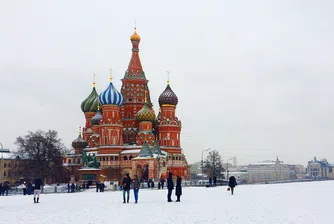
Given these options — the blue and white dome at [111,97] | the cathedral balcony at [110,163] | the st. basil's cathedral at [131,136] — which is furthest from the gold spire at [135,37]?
the cathedral balcony at [110,163]

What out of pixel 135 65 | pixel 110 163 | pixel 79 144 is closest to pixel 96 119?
pixel 79 144

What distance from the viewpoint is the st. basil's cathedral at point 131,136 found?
66438 mm

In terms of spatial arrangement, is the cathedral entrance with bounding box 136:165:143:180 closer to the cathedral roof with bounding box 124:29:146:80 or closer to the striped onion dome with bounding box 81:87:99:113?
the cathedral roof with bounding box 124:29:146:80

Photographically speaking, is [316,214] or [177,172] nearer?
[316,214]

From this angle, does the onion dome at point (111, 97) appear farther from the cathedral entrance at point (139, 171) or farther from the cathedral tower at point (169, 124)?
the cathedral entrance at point (139, 171)

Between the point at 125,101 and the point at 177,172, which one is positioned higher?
the point at 125,101

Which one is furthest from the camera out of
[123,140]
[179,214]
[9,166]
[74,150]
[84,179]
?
[9,166]

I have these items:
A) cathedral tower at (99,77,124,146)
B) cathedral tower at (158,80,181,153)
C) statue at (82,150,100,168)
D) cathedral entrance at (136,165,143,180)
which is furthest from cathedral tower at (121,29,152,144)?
cathedral entrance at (136,165,143,180)

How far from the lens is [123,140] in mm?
77125

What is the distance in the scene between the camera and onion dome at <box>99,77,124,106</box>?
242 ft

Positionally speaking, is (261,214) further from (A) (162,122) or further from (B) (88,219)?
(A) (162,122)

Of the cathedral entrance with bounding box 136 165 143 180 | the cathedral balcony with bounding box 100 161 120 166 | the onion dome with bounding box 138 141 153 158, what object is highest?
the onion dome with bounding box 138 141 153 158

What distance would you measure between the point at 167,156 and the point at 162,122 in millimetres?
6706

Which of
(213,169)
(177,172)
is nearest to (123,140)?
(177,172)
